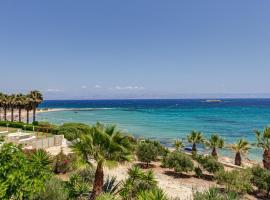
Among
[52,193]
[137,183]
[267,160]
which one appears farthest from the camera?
[267,160]

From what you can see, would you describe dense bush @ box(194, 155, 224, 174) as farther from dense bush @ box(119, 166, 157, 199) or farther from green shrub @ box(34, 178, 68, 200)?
green shrub @ box(34, 178, 68, 200)

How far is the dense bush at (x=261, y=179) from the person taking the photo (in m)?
23.0

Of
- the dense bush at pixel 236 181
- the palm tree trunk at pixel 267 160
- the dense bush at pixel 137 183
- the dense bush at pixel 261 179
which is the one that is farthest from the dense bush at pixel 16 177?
the palm tree trunk at pixel 267 160

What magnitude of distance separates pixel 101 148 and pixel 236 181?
481 inches

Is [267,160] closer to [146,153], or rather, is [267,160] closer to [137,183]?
[146,153]

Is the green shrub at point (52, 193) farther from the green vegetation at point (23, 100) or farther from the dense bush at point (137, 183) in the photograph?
the green vegetation at point (23, 100)

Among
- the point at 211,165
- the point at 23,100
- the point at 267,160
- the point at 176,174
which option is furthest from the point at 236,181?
the point at 23,100

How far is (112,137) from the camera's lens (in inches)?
618

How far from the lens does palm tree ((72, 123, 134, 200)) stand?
15.2 metres

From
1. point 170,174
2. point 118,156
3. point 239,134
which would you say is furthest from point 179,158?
point 239,134

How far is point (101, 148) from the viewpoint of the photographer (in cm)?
1552

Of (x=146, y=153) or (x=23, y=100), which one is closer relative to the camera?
(x=146, y=153)

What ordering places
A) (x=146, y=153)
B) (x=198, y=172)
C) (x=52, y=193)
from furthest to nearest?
(x=146, y=153) → (x=198, y=172) → (x=52, y=193)

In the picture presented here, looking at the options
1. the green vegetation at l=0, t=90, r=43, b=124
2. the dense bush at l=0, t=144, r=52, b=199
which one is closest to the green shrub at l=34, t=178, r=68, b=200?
the dense bush at l=0, t=144, r=52, b=199
